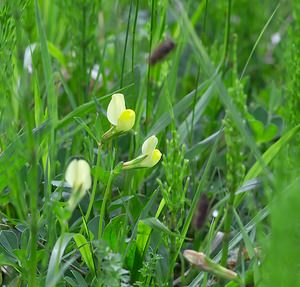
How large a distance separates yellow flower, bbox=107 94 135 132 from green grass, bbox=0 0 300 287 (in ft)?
0.09

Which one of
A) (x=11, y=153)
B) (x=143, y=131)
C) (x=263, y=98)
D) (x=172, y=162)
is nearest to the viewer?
(x=172, y=162)

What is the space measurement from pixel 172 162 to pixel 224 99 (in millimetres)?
243

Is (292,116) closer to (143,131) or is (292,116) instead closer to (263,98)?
(143,131)

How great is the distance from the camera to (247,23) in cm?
332

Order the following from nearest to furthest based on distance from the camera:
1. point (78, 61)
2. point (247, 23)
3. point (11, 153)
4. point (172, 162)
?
point (172, 162) < point (11, 153) < point (78, 61) < point (247, 23)

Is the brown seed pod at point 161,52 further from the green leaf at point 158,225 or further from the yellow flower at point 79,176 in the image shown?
the yellow flower at point 79,176

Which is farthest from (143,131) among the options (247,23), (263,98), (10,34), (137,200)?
(247,23)

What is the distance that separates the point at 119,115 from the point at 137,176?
16.4 inches

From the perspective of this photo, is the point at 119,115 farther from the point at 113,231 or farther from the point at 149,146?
the point at 113,231

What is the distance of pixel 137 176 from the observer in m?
2.00

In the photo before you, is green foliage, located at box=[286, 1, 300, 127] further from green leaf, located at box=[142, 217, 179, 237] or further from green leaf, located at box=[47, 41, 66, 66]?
green leaf, located at box=[47, 41, 66, 66]

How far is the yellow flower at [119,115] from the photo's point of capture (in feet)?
5.23

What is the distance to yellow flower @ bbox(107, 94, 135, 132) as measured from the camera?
5.23ft

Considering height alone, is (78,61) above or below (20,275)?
above
